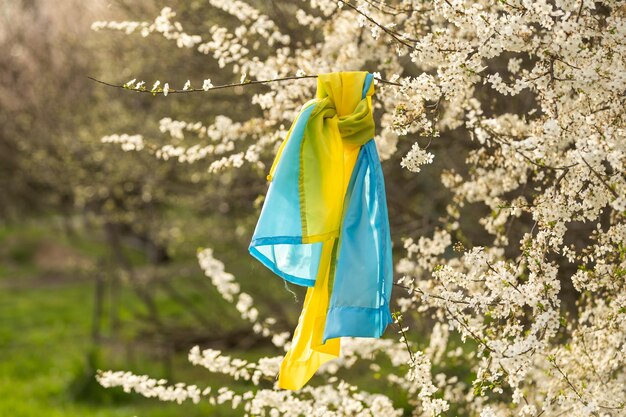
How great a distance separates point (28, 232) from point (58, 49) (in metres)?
6.48

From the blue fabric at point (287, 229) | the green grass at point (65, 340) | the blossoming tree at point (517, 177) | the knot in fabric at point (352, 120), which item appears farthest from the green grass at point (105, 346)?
the knot in fabric at point (352, 120)

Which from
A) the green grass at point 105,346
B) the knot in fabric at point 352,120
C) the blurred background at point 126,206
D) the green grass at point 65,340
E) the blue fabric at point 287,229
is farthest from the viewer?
the green grass at point 65,340

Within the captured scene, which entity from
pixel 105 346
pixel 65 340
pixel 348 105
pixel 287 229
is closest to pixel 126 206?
pixel 65 340

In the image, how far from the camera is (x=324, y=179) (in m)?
3.51

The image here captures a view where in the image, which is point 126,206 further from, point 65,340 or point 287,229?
point 287,229

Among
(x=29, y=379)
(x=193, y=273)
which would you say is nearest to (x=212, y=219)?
(x=193, y=273)

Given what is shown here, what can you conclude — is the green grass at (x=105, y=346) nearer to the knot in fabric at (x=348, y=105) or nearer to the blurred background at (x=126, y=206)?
the blurred background at (x=126, y=206)

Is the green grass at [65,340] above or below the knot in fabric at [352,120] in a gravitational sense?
below

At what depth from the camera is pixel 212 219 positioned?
34.3 ft

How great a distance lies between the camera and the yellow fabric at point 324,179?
349cm

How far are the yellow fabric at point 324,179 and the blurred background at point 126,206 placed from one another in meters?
1.94

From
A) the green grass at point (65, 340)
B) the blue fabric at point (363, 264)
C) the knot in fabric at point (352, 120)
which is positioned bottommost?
the green grass at point (65, 340)

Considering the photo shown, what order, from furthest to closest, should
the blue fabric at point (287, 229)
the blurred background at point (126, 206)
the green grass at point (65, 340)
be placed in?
the green grass at point (65, 340) → the blurred background at point (126, 206) → the blue fabric at point (287, 229)

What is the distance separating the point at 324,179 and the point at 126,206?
8927 millimetres
